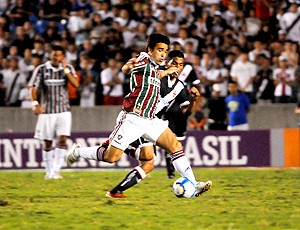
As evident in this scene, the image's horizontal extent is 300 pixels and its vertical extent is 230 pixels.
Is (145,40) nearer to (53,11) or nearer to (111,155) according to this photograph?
(53,11)

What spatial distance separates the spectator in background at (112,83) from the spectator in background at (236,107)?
8.64ft

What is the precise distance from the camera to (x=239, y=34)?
74.5 feet

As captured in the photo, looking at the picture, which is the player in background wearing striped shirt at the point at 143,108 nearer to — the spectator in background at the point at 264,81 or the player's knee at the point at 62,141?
the player's knee at the point at 62,141

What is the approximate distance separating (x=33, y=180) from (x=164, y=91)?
3.84 metres

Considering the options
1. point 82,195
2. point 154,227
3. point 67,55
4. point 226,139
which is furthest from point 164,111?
point 67,55

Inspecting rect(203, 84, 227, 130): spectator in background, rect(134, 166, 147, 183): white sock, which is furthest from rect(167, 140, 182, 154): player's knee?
rect(203, 84, 227, 130): spectator in background

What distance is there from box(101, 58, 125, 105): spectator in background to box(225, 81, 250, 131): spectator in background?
263 cm

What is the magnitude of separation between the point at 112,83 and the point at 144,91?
32.1ft

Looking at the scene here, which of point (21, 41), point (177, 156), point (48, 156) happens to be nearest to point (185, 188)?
point (177, 156)

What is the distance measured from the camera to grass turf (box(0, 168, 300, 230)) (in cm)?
978

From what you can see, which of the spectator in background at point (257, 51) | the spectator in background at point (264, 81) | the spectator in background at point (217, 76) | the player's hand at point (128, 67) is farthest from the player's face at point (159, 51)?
the spectator in background at point (257, 51)

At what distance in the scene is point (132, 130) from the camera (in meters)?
11.6

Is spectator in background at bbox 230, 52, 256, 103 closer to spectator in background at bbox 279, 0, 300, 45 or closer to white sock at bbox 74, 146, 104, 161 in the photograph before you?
spectator in background at bbox 279, 0, 300, 45

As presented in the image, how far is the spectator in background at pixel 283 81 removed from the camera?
2094 centimetres
